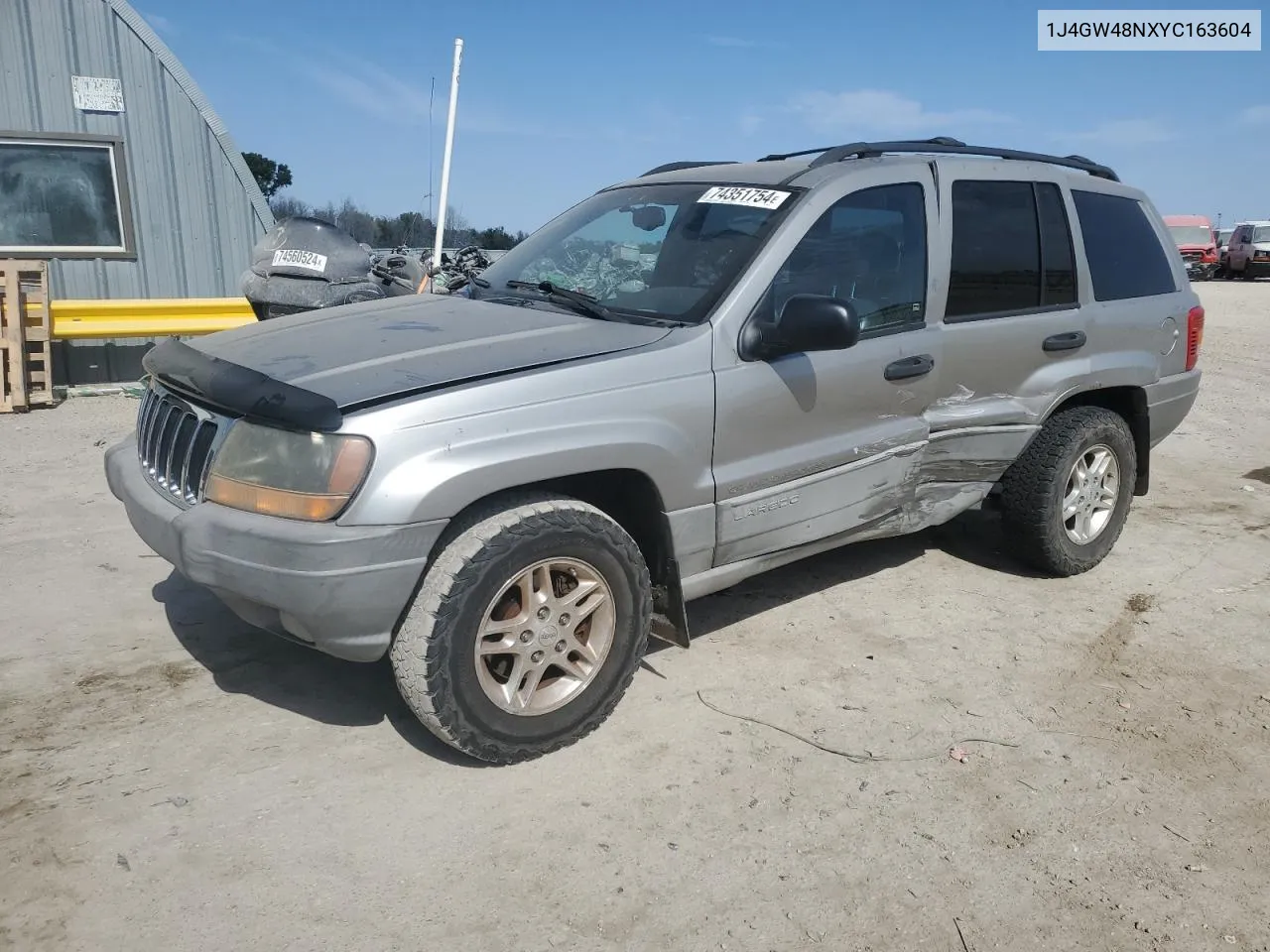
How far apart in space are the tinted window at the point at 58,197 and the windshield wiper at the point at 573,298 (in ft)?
24.8

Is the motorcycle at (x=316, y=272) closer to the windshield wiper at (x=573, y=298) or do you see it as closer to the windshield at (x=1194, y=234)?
the windshield wiper at (x=573, y=298)

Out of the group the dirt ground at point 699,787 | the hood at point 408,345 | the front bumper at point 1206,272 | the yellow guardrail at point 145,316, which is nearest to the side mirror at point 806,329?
the hood at point 408,345

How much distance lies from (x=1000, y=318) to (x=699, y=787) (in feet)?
8.41

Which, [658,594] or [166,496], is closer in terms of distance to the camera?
[166,496]

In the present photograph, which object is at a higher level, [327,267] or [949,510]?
[327,267]

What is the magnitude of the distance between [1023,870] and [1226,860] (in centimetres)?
60

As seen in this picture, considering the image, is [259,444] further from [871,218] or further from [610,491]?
[871,218]

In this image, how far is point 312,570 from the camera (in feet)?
9.13

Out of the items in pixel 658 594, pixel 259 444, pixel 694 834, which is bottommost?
pixel 694 834

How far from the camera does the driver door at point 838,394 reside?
3582 mm

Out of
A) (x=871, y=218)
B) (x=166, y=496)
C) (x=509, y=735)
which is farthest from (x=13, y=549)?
(x=871, y=218)

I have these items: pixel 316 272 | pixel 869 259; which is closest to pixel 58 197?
pixel 316 272

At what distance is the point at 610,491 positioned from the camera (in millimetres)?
3518

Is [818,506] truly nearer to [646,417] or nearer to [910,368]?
[910,368]
